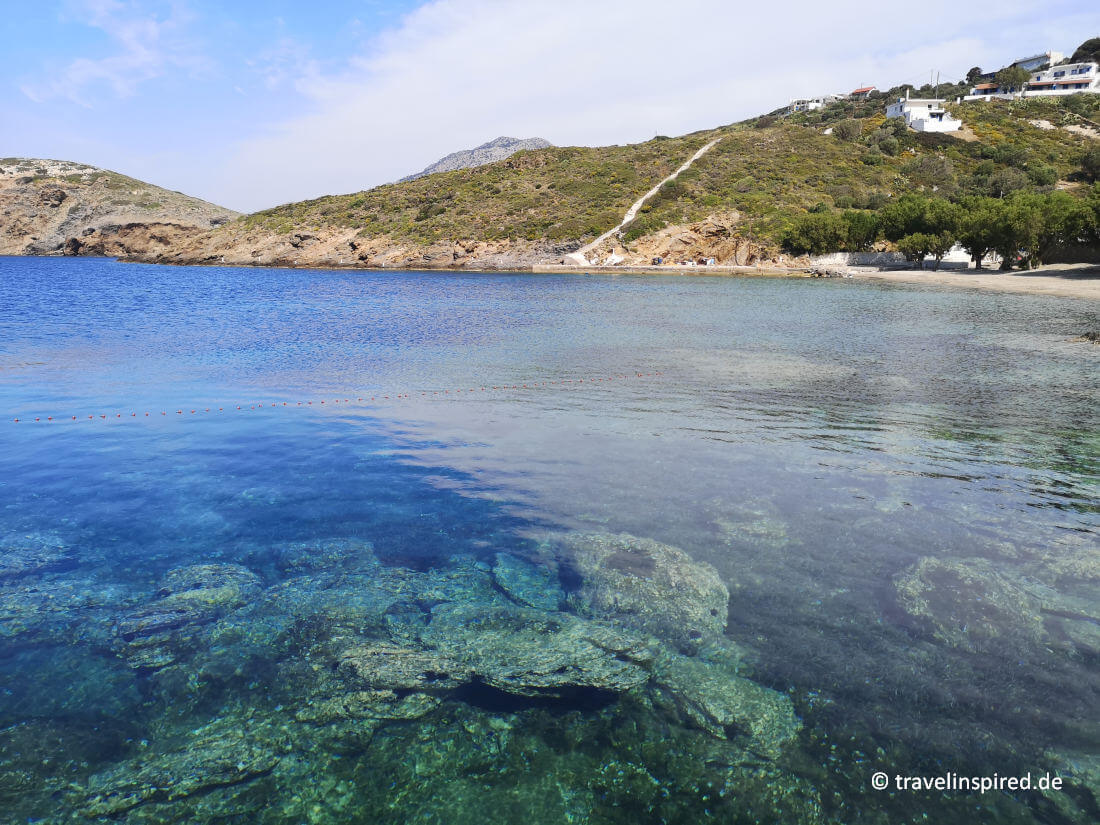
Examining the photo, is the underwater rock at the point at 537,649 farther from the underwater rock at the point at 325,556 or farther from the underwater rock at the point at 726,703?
the underwater rock at the point at 325,556

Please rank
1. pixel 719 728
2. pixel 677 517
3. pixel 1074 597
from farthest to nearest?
pixel 677 517, pixel 1074 597, pixel 719 728

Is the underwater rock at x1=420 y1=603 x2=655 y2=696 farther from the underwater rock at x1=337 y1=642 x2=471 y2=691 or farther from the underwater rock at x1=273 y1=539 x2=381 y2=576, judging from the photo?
the underwater rock at x1=273 y1=539 x2=381 y2=576

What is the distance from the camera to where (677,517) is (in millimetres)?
11406

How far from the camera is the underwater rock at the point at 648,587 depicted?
27.0 ft

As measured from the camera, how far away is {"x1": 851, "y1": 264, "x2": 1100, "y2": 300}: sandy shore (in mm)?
55406

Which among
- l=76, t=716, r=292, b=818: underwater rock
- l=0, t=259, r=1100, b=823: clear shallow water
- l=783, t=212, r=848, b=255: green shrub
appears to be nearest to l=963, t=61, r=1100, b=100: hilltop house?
l=783, t=212, r=848, b=255: green shrub

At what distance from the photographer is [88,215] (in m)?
161

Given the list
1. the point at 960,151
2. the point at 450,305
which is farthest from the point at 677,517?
the point at 960,151

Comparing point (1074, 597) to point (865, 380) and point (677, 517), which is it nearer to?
point (677, 517)

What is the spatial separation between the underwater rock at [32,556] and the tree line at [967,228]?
79.0 meters

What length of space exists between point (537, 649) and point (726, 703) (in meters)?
2.19

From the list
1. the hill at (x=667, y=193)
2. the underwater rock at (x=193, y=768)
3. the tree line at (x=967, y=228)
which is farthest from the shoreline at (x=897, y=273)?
the underwater rock at (x=193, y=768)

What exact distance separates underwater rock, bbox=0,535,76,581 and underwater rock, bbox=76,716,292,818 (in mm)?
4992

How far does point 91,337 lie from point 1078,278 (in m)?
78.7
